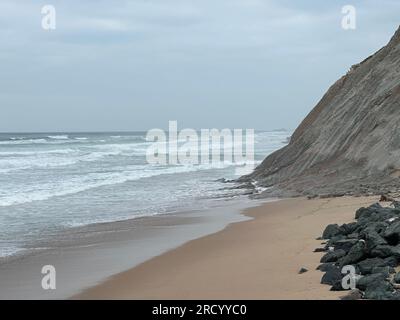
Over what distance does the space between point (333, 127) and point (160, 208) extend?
784 cm

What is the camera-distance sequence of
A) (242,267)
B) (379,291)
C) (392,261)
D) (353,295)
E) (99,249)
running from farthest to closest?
(99,249)
(242,267)
(392,261)
(353,295)
(379,291)

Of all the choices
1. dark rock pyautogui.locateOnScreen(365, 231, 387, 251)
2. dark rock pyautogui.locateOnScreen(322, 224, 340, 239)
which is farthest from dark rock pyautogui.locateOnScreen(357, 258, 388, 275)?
dark rock pyautogui.locateOnScreen(322, 224, 340, 239)

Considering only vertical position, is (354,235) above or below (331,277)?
above

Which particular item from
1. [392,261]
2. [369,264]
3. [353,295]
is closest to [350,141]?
[392,261]

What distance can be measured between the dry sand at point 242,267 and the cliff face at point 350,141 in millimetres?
→ 3662

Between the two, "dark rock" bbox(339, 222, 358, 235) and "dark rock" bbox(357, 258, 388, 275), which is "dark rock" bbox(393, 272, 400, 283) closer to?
"dark rock" bbox(357, 258, 388, 275)

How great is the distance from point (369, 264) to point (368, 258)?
0.24 meters

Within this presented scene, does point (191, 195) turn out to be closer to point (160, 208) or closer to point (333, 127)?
point (160, 208)

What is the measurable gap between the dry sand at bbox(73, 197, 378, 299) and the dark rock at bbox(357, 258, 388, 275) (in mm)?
495

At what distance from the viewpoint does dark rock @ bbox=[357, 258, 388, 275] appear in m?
6.28

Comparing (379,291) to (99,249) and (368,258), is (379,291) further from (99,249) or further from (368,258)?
(99,249)

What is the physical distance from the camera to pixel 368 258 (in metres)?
6.62
